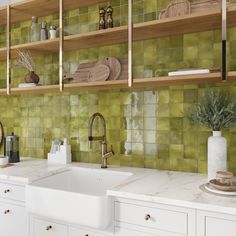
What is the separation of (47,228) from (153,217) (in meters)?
0.71

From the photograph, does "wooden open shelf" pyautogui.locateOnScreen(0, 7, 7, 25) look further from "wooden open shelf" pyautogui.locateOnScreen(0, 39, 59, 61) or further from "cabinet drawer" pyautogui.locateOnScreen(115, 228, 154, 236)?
"cabinet drawer" pyautogui.locateOnScreen(115, 228, 154, 236)

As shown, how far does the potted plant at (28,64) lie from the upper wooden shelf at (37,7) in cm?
35

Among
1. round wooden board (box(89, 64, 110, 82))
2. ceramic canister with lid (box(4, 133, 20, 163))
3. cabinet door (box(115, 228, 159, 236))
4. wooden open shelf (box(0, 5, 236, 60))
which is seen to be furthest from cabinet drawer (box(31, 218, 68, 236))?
wooden open shelf (box(0, 5, 236, 60))

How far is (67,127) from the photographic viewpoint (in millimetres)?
2484

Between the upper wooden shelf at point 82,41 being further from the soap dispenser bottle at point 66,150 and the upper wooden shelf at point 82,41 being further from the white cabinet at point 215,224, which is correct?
the white cabinet at point 215,224

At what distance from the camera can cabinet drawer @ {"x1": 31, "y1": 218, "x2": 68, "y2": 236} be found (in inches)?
66.6

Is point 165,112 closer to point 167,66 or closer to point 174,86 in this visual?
point 174,86

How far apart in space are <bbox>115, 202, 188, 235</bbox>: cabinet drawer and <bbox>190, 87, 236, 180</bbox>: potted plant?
44 centimetres

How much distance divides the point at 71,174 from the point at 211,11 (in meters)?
1.49

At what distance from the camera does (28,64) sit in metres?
2.49

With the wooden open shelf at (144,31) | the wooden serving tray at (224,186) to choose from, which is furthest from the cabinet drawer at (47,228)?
the wooden open shelf at (144,31)

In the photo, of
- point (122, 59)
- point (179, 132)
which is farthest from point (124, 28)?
point (179, 132)

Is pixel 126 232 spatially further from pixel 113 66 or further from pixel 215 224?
pixel 113 66

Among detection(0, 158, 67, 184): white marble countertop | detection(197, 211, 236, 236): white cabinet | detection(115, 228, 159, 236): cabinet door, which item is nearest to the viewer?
detection(197, 211, 236, 236): white cabinet
